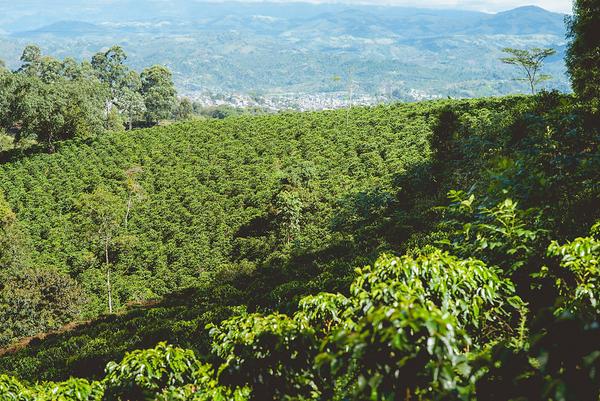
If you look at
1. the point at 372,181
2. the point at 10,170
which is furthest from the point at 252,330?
the point at 10,170

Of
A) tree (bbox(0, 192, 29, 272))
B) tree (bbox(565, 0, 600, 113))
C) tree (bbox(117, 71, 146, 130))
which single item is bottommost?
tree (bbox(0, 192, 29, 272))

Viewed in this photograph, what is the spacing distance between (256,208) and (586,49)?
16.1 meters

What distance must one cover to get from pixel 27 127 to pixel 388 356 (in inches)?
1542

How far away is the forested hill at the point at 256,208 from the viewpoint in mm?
5477

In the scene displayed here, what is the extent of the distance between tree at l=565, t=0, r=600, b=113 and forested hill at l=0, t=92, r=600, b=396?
42.9 inches

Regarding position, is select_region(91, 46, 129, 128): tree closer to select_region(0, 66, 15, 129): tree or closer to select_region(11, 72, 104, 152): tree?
select_region(11, 72, 104, 152): tree

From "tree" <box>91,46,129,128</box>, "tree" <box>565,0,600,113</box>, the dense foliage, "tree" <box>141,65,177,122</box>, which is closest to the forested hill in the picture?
the dense foliage

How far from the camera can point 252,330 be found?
3.47 meters

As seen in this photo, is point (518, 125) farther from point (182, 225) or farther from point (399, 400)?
point (182, 225)

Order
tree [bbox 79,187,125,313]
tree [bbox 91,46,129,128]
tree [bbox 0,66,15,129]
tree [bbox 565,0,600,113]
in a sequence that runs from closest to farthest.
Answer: tree [bbox 565,0,600,113] → tree [bbox 79,187,125,313] → tree [bbox 0,66,15,129] → tree [bbox 91,46,129,128]

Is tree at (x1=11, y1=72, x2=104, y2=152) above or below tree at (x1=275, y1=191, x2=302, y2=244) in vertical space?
above

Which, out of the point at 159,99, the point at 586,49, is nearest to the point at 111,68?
the point at 159,99

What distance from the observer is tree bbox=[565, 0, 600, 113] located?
1394 centimetres

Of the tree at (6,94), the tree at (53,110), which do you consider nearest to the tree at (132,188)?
the tree at (53,110)
